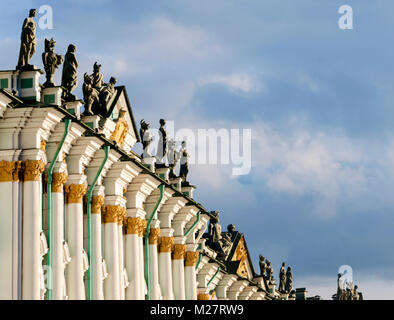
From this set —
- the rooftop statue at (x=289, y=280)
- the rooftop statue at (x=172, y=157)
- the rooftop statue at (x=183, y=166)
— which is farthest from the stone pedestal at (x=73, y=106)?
the rooftop statue at (x=289, y=280)

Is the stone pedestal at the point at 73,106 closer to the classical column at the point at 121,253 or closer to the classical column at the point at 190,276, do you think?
the classical column at the point at 121,253

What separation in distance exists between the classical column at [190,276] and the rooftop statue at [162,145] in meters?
4.94

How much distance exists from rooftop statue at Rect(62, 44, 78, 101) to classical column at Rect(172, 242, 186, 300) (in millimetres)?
13839

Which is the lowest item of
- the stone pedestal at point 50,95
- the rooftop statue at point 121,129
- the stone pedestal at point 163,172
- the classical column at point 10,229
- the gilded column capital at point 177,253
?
the classical column at point 10,229

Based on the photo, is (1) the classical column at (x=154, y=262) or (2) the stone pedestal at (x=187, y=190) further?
(2) the stone pedestal at (x=187, y=190)

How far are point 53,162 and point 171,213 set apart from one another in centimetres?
1445

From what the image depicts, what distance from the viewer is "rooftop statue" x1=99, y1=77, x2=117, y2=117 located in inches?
1924

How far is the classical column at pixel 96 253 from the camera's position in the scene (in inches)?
1778

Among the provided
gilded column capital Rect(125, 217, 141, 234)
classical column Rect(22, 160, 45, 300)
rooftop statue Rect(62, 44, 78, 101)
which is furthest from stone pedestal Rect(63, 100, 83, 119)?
gilded column capital Rect(125, 217, 141, 234)

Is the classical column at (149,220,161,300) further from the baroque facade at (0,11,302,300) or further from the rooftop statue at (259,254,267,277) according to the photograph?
the rooftop statue at (259,254,267,277)

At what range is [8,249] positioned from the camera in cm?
3897
